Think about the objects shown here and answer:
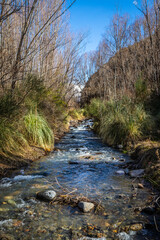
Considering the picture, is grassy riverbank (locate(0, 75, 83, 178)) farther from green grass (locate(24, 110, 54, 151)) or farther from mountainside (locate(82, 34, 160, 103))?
mountainside (locate(82, 34, 160, 103))

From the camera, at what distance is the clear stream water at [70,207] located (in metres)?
1.69

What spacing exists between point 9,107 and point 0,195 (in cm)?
188

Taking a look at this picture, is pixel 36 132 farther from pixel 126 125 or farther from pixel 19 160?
pixel 126 125

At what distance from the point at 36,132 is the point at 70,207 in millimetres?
2605

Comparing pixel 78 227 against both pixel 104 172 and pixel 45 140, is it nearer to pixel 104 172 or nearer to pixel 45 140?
pixel 104 172

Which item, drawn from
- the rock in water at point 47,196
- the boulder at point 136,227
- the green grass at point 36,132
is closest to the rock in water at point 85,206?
the rock in water at point 47,196

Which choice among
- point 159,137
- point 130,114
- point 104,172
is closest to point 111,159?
Result: point 104,172

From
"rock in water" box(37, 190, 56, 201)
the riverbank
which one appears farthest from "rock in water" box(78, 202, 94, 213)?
the riverbank

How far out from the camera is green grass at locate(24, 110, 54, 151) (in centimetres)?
443

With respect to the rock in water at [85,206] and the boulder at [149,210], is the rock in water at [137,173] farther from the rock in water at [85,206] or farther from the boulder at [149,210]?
the rock in water at [85,206]

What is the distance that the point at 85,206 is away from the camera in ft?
6.77

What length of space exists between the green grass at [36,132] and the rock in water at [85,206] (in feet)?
8.45

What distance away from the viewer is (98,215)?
6.45 ft

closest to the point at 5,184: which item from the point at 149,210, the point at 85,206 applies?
the point at 85,206
